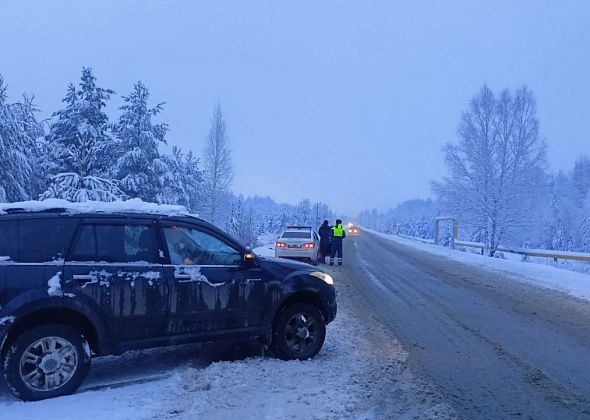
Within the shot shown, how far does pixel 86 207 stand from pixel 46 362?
1649 millimetres

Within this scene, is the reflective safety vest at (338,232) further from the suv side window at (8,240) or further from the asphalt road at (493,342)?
the suv side window at (8,240)

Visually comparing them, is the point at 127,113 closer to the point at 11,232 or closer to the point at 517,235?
the point at 11,232

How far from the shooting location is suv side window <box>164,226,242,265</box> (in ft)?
18.8

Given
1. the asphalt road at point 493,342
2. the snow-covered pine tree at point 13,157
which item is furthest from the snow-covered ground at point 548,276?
the snow-covered pine tree at point 13,157

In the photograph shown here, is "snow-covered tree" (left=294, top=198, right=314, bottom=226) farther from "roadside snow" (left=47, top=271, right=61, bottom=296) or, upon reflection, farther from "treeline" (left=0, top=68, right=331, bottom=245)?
"roadside snow" (left=47, top=271, right=61, bottom=296)

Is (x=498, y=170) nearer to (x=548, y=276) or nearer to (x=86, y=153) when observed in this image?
(x=548, y=276)

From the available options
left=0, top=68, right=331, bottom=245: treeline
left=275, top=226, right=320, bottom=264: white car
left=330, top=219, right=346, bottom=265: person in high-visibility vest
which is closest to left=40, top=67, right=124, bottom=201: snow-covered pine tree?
left=0, top=68, right=331, bottom=245: treeline

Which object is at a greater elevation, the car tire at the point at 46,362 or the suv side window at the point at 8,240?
the suv side window at the point at 8,240

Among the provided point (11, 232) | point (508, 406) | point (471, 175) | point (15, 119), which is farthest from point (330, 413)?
point (471, 175)

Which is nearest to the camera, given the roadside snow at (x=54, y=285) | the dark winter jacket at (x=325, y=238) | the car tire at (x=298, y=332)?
the roadside snow at (x=54, y=285)

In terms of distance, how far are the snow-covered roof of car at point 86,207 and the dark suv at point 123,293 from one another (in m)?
0.04

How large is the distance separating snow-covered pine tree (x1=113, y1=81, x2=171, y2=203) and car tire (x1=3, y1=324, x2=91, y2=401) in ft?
72.6

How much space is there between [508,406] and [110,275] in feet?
14.2

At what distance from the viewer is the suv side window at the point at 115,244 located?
515cm
